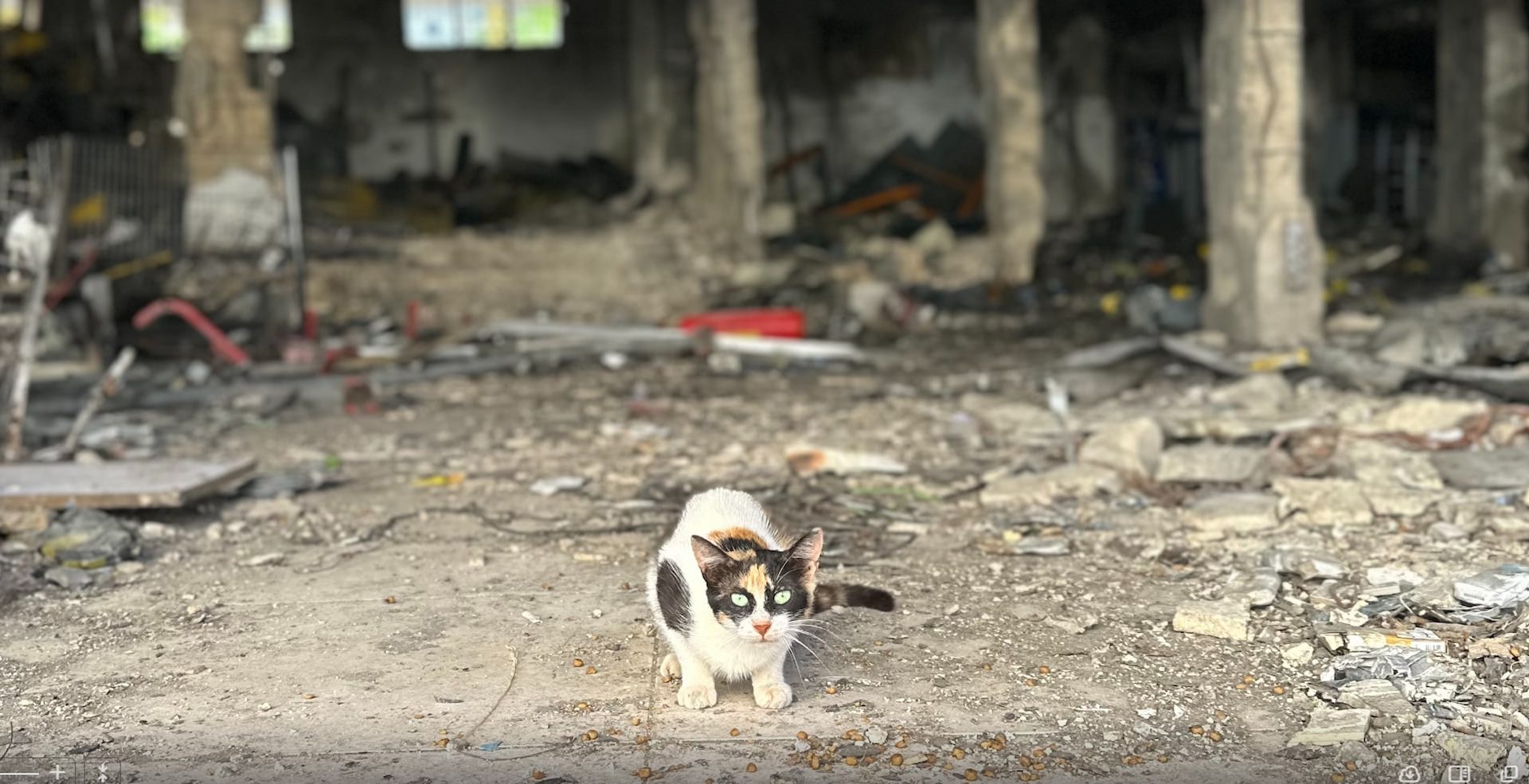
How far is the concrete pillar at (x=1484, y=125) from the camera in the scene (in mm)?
14648

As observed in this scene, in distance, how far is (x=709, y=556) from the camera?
4.09m

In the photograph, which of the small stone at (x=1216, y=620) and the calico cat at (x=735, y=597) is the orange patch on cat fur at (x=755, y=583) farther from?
the small stone at (x=1216, y=620)

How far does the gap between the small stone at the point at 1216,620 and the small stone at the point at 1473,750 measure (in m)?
0.96

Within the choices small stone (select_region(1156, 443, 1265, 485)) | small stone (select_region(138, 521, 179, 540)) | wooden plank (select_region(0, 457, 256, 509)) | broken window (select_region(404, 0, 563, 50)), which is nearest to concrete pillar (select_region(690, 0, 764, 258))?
broken window (select_region(404, 0, 563, 50))

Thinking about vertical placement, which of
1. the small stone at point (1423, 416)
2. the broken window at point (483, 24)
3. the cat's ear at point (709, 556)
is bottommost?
the small stone at point (1423, 416)

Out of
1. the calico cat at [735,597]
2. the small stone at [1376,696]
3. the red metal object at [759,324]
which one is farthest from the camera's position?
the red metal object at [759,324]

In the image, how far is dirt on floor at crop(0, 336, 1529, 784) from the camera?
414cm

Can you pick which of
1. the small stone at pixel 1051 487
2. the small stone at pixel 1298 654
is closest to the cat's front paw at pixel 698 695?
the small stone at pixel 1298 654

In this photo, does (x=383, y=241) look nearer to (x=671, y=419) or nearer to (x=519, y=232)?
(x=519, y=232)

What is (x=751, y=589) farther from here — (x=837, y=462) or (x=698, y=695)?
(x=837, y=462)

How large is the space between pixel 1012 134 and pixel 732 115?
278cm

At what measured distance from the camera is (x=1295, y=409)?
8781 millimetres

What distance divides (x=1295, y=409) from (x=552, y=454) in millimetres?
4194

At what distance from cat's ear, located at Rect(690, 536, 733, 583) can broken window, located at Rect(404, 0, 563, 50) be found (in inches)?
710
